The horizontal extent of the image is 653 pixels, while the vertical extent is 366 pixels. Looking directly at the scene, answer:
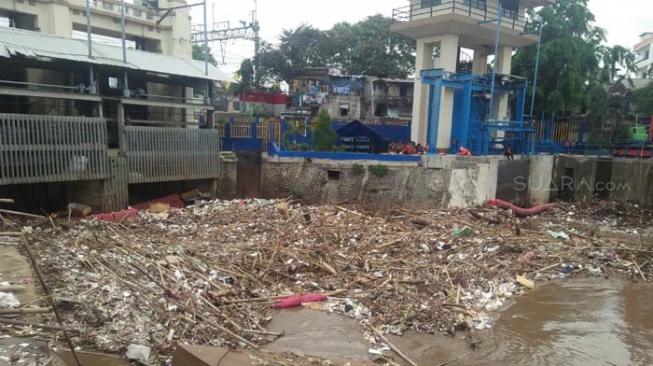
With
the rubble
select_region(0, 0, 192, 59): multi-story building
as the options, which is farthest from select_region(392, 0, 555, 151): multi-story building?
select_region(0, 0, 192, 59): multi-story building

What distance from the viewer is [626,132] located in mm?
21172

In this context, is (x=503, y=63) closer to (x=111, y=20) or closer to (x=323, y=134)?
(x=323, y=134)

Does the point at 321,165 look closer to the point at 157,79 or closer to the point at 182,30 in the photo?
the point at 157,79

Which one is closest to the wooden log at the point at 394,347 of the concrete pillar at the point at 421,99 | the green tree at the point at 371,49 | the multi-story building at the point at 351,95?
the concrete pillar at the point at 421,99

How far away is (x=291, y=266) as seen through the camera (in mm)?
9234

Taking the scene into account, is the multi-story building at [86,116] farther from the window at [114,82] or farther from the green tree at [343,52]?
the green tree at [343,52]

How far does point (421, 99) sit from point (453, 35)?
288 cm

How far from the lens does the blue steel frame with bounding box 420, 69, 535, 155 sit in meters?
17.1

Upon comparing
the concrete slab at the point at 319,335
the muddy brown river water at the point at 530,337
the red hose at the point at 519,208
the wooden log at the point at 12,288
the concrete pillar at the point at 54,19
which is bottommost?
the muddy brown river water at the point at 530,337

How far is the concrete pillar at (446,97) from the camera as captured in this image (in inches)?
736

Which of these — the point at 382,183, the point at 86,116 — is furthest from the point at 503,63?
the point at 86,116

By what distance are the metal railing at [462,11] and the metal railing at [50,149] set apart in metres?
13.0

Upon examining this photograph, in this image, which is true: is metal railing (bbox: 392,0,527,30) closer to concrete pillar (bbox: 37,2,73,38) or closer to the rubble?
the rubble

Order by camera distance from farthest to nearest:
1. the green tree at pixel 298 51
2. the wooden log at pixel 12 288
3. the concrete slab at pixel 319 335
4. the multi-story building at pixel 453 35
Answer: the green tree at pixel 298 51
the multi-story building at pixel 453 35
the concrete slab at pixel 319 335
the wooden log at pixel 12 288
